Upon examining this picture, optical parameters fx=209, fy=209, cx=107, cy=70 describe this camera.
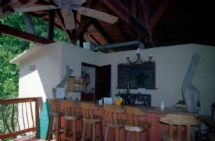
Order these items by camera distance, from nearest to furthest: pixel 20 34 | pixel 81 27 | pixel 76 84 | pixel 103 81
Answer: pixel 20 34 → pixel 76 84 → pixel 103 81 → pixel 81 27

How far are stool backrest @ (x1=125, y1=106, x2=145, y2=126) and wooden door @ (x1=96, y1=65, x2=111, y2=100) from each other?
151 inches

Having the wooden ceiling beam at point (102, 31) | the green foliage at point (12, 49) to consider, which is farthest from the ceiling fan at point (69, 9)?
the green foliage at point (12, 49)

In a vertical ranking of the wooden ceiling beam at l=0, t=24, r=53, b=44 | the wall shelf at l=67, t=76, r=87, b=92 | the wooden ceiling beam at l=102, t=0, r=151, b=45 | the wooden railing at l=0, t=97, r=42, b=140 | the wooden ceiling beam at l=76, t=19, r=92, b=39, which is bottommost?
the wooden railing at l=0, t=97, r=42, b=140

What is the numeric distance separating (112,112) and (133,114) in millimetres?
459

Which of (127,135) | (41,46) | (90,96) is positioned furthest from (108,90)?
(127,135)

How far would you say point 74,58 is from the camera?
20.7ft

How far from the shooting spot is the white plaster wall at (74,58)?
5.93m

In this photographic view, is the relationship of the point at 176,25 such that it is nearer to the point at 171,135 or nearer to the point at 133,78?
the point at 133,78

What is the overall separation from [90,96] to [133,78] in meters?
1.63

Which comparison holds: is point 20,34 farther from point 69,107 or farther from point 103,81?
point 103,81

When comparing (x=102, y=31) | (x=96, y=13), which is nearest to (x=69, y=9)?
(x=96, y=13)

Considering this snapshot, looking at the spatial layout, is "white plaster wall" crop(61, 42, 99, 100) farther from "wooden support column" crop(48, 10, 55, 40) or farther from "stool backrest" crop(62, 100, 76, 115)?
"stool backrest" crop(62, 100, 76, 115)

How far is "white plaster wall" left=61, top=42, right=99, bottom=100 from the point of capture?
5.93m

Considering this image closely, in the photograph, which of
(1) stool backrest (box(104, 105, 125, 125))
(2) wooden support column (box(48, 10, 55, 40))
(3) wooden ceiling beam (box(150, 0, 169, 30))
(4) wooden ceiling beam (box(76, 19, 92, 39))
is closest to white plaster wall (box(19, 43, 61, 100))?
(2) wooden support column (box(48, 10, 55, 40))
